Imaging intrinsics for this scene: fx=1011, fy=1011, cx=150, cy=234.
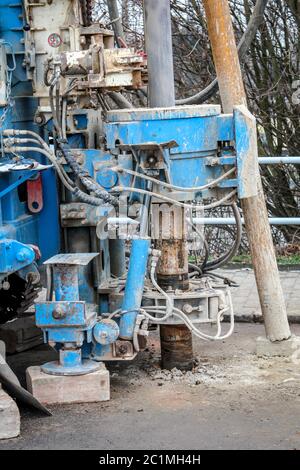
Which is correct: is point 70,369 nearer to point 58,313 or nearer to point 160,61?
point 58,313

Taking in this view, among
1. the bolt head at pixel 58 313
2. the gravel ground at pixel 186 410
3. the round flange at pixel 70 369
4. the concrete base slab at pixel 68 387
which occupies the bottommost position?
the gravel ground at pixel 186 410

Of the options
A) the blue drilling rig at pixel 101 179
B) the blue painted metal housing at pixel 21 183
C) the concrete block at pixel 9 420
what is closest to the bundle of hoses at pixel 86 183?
the blue drilling rig at pixel 101 179

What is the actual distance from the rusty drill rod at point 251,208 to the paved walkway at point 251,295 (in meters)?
1.17

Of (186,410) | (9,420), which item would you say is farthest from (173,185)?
(9,420)

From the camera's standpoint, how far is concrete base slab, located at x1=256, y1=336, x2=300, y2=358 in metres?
7.21

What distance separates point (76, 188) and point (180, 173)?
67 centimetres

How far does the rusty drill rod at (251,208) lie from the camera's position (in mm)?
7020

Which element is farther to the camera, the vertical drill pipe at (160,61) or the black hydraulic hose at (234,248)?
the black hydraulic hose at (234,248)

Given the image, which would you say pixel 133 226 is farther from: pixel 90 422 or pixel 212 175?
pixel 90 422

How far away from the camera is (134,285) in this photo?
651 centimetres

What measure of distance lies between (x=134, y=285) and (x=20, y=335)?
5.13 feet

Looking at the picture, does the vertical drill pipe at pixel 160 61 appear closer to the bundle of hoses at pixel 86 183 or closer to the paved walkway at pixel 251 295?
the bundle of hoses at pixel 86 183

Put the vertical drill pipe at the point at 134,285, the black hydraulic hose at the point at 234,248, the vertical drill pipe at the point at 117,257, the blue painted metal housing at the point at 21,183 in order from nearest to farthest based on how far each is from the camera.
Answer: the vertical drill pipe at the point at 134,285 → the blue painted metal housing at the point at 21,183 → the black hydraulic hose at the point at 234,248 → the vertical drill pipe at the point at 117,257

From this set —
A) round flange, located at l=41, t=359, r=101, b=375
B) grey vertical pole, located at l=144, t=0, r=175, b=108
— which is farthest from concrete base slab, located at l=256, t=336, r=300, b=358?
grey vertical pole, located at l=144, t=0, r=175, b=108
